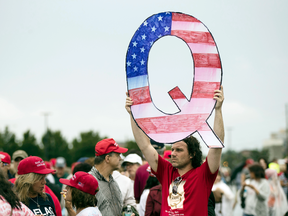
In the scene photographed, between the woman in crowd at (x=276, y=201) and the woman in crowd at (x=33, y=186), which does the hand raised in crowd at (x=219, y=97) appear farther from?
the woman in crowd at (x=276, y=201)

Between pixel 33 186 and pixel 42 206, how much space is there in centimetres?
24

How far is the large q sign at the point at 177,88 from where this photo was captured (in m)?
2.94

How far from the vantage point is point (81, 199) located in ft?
10.9

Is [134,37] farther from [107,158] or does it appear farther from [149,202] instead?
[149,202]

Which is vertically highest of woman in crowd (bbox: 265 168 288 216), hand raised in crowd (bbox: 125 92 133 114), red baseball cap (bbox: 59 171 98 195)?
hand raised in crowd (bbox: 125 92 133 114)

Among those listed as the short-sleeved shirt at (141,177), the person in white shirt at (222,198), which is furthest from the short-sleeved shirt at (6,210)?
the person in white shirt at (222,198)

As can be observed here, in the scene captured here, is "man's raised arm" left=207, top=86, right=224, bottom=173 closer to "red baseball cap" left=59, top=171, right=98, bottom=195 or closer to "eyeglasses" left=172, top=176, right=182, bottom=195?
"eyeglasses" left=172, top=176, right=182, bottom=195

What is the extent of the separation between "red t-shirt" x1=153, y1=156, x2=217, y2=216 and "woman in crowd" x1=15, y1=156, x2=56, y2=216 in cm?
136

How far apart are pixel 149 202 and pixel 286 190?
7.51 metres

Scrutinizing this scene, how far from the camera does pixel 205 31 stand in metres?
2.98

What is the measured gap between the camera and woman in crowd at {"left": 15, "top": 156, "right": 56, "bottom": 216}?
3490 mm

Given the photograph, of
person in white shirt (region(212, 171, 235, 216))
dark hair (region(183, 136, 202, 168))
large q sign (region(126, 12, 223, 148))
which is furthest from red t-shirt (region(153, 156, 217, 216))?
person in white shirt (region(212, 171, 235, 216))

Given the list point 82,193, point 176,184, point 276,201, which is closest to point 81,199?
point 82,193

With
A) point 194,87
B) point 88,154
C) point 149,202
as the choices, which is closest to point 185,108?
point 194,87
